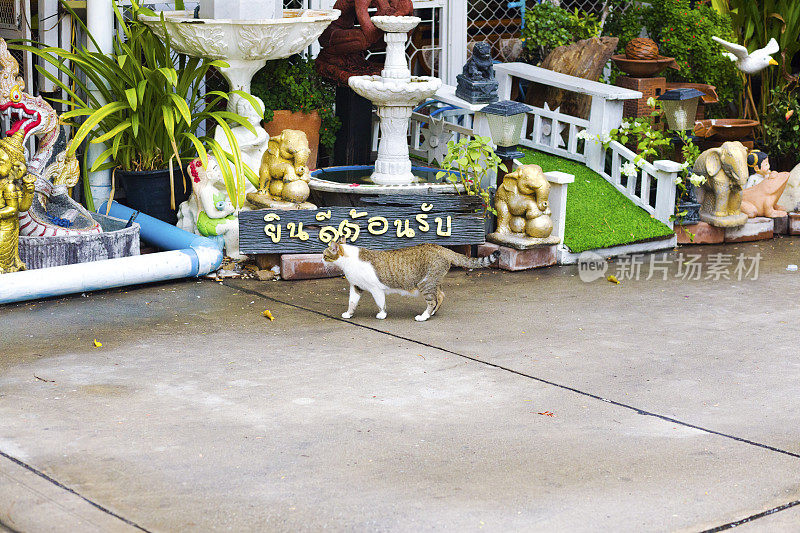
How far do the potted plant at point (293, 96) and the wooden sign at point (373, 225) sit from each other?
1.55 meters

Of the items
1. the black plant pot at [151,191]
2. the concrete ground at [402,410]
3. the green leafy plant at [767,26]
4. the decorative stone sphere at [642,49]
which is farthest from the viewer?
the green leafy plant at [767,26]

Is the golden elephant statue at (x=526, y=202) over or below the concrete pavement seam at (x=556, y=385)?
over

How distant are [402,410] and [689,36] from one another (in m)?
6.45

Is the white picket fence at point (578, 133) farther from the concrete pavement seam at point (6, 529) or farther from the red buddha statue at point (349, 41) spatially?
the concrete pavement seam at point (6, 529)

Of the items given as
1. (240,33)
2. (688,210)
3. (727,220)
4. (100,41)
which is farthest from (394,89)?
(727,220)

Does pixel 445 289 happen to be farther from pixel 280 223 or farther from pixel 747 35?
pixel 747 35

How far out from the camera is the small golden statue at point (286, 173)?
24.5 ft

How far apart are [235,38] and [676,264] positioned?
3.62 meters

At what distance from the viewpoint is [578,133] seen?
906 centimetres

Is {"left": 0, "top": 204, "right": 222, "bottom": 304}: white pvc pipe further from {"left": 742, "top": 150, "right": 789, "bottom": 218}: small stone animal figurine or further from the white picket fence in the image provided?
{"left": 742, "top": 150, "right": 789, "bottom": 218}: small stone animal figurine

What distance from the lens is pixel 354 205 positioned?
7805mm

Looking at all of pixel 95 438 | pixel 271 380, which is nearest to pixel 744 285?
pixel 271 380

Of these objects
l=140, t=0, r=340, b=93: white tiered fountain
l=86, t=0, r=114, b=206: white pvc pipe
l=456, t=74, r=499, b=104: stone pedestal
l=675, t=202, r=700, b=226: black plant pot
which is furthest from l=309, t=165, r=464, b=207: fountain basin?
l=675, t=202, r=700, b=226: black plant pot

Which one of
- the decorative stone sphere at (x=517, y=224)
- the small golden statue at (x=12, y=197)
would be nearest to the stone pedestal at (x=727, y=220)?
the decorative stone sphere at (x=517, y=224)
